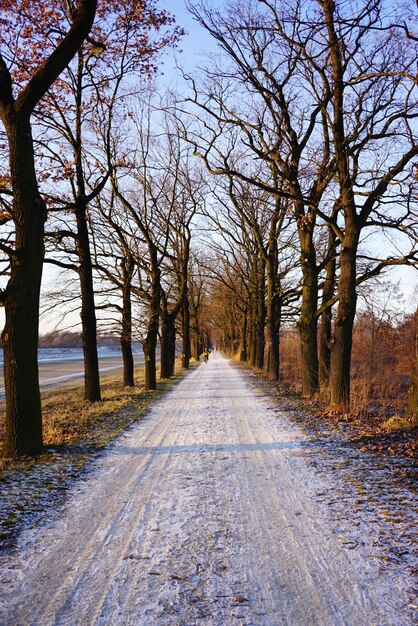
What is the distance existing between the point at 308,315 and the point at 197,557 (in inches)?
431

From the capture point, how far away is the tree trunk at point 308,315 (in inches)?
536

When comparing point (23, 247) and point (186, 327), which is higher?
point (23, 247)

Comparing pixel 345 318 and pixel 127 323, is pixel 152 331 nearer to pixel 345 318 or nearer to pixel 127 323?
pixel 127 323

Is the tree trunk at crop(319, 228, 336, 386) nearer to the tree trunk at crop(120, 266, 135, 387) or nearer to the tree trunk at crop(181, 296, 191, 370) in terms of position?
the tree trunk at crop(120, 266, 135, 387)

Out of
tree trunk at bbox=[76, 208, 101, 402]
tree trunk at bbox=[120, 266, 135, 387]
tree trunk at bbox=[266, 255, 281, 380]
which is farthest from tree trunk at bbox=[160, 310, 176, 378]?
tree trunk at bbox=[76, 208, 101, 402]

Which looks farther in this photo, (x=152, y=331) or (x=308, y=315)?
(x=152, y=331)

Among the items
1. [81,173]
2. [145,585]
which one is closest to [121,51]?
[81,173]

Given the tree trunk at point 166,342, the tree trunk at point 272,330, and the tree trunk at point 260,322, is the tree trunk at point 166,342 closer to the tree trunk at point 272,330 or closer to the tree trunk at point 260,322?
the tree trunk at point 272,330

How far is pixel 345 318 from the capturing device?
1055 cm

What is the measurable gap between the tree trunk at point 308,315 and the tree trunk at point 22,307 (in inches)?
354

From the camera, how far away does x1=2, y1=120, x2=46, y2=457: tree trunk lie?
21.6 ft

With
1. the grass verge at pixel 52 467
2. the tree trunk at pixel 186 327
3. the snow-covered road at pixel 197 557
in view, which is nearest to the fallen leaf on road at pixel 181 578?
the snow-covered road at pixel 197 557

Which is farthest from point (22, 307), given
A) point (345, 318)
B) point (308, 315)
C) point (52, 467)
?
point (308, 315)

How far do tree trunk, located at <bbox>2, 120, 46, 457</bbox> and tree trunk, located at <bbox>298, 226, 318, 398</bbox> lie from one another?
354 inches
